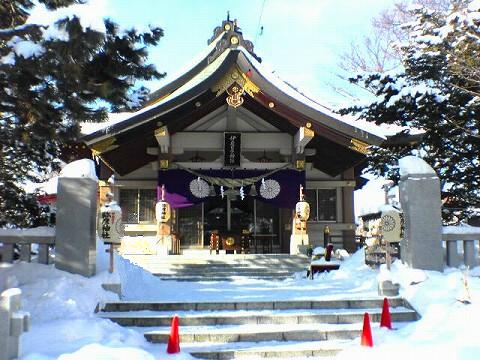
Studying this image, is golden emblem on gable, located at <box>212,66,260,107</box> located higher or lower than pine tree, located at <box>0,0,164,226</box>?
higher

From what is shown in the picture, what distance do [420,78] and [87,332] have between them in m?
13.3

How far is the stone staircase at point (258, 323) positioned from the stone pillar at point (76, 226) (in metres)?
0.92

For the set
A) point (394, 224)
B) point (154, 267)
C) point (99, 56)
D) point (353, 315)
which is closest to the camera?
point (99, 56)

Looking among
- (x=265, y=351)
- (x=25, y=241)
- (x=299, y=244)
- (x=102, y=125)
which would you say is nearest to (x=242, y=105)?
(x=102, y=125)

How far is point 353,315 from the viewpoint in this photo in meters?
7.45

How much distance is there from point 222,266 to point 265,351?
6420mm

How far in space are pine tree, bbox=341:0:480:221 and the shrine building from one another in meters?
2.33

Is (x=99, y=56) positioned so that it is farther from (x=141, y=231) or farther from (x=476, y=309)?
(x=141, y=231)

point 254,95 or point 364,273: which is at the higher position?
point 254,95

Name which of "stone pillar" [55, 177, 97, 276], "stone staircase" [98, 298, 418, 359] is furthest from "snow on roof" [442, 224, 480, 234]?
"stone pillar" [55, 177, 97, 276]

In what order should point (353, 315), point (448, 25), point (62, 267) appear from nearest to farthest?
point (353, 315) → point (62, 267) → point (448, 25)

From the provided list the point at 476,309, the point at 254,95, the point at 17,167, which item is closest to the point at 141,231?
the point at 17,167

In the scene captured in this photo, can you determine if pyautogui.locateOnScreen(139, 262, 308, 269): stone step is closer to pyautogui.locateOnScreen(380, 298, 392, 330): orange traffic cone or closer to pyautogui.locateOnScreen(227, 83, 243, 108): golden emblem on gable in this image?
pyautogui.locateOnScreen(227, 83, 243, 108): golden emblem on gable

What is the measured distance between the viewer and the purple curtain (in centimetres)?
1512
